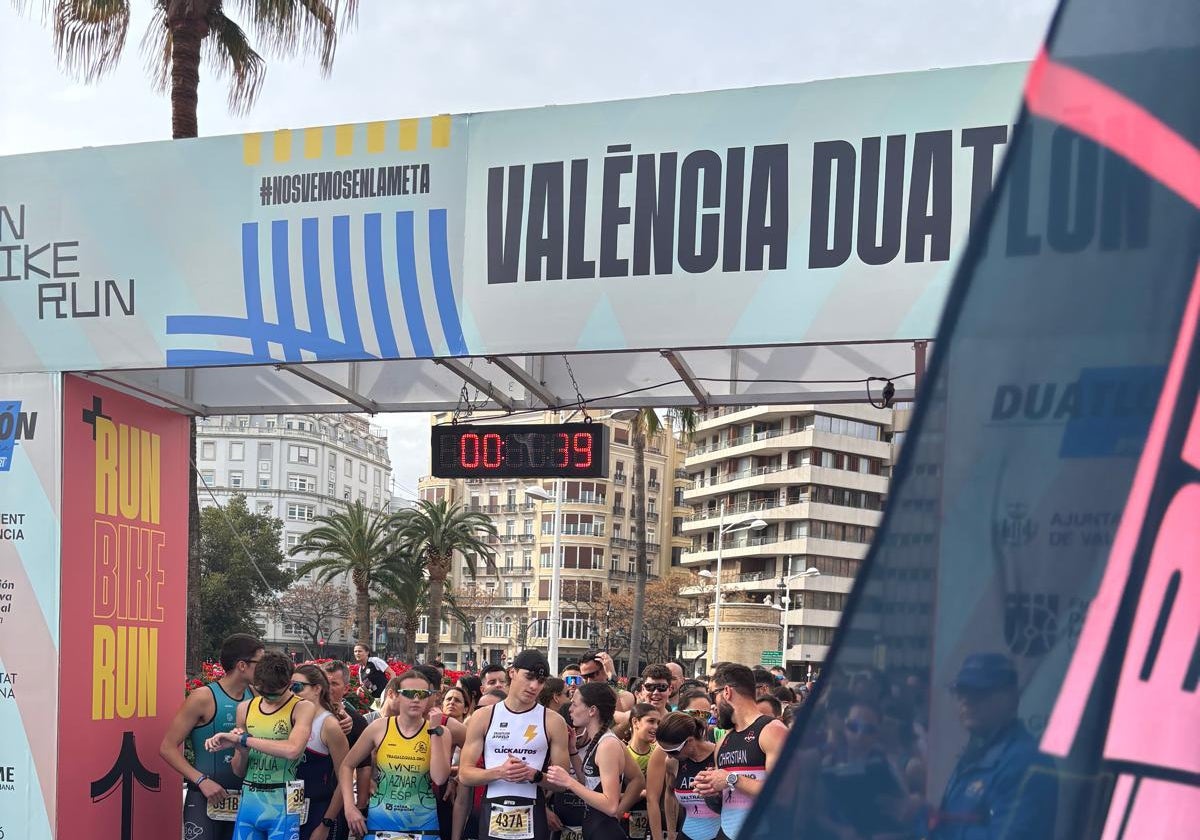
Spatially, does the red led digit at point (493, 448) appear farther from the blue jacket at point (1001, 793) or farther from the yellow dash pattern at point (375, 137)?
the blue jacket at point (1001, 793)

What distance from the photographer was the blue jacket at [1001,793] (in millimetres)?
1354

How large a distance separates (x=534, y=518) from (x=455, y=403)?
396 ft

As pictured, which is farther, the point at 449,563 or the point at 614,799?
the point at 449,563

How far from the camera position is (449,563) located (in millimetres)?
55281

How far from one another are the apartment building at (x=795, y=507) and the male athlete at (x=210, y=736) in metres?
86.9

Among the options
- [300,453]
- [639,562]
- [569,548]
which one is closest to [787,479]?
[569,548]

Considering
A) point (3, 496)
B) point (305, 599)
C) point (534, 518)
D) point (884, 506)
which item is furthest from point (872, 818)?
point (534, 518)

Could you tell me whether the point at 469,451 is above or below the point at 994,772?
above

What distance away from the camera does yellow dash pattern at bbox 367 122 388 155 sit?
822cm

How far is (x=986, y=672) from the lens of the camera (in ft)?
Answer: 4.51

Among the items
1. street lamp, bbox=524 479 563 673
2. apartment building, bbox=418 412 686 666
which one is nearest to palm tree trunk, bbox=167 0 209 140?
street lamp, bbox=524 479 563 673

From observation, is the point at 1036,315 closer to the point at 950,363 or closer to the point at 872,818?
the point at 950,363

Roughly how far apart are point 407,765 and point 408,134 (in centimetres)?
380

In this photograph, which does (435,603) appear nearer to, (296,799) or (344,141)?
(296,799)
